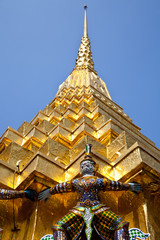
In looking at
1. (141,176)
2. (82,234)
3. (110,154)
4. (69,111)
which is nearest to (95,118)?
(69,111)

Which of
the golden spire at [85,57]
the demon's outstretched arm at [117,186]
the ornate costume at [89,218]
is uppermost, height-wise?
the golden spire at [85,57]

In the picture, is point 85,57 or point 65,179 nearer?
point 65,179

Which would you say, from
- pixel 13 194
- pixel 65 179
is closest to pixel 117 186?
pixel 65 179

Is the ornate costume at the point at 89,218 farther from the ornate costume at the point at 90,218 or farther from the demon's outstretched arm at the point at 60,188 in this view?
the demon's outstretched arm at the point at 60,188

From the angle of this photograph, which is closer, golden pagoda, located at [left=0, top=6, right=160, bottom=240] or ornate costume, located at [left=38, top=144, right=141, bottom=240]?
ornate costume, located at [left=38, top=144, right=141, bottom=240]

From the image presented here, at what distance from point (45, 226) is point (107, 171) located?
1937 millimetres

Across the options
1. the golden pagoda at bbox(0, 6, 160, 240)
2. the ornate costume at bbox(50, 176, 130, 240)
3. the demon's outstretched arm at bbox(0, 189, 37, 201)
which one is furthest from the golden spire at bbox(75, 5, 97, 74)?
the ornate costume at bbox(50, 176, 130, 240)

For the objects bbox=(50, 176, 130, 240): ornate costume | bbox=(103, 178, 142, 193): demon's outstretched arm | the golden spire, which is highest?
the golden spire

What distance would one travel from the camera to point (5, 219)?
→ 7469 millimetres

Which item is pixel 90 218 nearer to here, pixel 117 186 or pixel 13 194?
pixel 117 186

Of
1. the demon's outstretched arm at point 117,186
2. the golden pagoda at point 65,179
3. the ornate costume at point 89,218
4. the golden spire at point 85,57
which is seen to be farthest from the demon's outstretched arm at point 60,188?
the golden spire at point 85,57

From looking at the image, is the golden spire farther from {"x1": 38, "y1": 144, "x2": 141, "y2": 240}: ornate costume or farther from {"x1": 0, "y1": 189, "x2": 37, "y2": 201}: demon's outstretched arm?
{"x1": 38, "y1": 144, "x2": 141, "y2": 240}: ornate costume

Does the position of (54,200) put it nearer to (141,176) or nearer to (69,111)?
(141,176)

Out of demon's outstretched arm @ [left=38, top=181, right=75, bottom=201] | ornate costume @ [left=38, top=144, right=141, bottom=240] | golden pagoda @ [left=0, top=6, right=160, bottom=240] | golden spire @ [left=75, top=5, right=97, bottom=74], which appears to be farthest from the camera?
golden spire @ [left=75, top=5, right=97, bottom=74]
